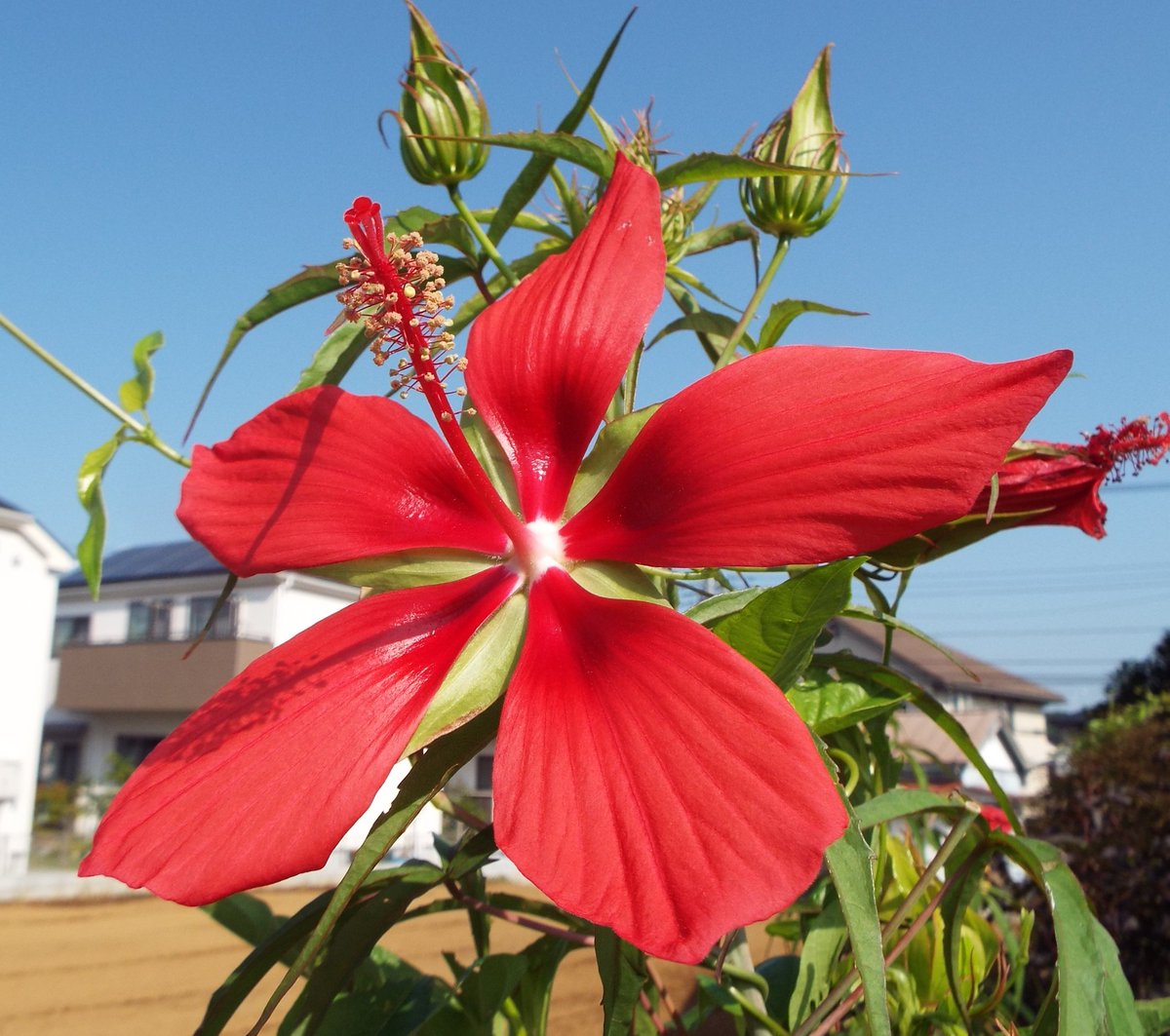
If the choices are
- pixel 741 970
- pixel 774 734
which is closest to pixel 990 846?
pixel 741 970

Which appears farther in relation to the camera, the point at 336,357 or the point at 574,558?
the point at 336,357

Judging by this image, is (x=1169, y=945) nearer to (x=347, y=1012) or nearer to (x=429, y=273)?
(x=347, y=1012)

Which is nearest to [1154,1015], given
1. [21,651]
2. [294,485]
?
[294,485]

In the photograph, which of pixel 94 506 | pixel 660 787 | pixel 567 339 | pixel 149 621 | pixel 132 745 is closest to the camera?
pixel 660 787

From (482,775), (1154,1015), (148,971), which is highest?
(1154,1015)

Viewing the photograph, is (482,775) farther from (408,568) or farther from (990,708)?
(408,568)

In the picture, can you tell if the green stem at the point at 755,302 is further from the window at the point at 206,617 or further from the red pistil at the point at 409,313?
the window at the point at 206,617
